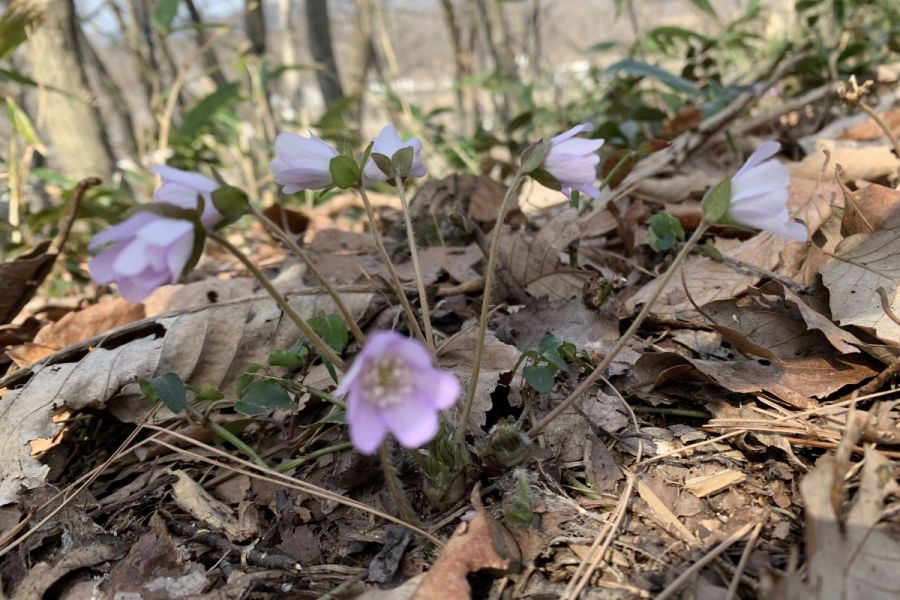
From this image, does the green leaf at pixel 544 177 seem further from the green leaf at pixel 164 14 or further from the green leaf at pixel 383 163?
the green leaf at pixel 164 14

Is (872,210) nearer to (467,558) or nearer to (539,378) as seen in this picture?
(539,378)

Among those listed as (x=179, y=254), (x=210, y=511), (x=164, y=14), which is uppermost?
(x=164, y=14)

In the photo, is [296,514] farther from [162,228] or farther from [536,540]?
[162,228]

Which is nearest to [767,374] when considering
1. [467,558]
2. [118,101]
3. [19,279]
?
[467,558]

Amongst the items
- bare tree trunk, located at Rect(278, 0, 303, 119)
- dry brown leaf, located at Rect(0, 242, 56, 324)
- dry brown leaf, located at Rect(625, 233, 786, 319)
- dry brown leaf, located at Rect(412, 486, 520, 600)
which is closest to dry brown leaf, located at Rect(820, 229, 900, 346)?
dry brown leaf, located at Rect(625, 233, 786, 319)

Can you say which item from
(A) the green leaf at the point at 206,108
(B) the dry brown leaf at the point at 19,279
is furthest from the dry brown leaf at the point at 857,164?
(A) the green leaf at the point at 206,108

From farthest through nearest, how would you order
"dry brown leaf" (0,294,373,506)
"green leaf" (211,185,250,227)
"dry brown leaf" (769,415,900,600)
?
"dry brown leaf" (0,294,373,506), "green leaf" (211,185,250,227), "dry brown leaf" (769,415,900,600)

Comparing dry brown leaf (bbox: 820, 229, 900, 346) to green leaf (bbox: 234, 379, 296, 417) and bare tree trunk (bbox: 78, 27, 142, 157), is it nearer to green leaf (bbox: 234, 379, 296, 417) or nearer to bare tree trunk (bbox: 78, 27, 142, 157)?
green leaf (bbox: 234, 379, 296, 417)

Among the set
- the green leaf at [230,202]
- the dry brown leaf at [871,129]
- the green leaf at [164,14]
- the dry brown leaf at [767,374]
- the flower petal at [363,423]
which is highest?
the green leaf at [164,14]
